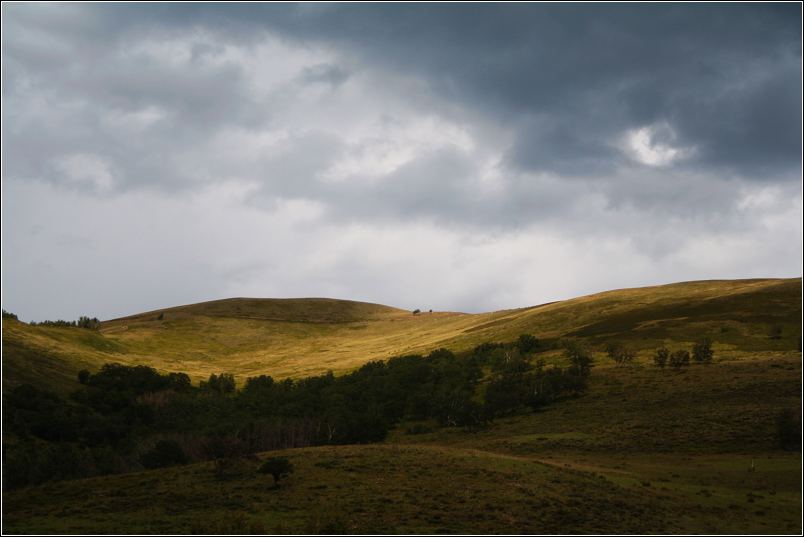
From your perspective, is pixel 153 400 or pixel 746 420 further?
pixel 153 400

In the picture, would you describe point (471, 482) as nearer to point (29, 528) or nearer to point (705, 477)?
point (705, 477)

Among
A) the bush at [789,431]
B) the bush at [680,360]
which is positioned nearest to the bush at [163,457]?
the bush at [789,431]

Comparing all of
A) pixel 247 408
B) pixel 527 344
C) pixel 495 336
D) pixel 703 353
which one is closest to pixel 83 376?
pixel 247 408

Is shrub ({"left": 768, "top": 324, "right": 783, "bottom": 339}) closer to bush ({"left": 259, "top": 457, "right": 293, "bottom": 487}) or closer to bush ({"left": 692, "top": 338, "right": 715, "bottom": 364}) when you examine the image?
bush ({"left": 692, "top": 338, "right": 715, "bottom": 364})

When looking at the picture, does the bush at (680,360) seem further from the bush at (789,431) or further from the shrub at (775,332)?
the bush at (789,431)

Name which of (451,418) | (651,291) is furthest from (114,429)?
(651,291)

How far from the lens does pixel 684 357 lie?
9338 cm

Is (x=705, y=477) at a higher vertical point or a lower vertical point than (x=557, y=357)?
lower

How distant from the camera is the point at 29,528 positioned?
3675 cm

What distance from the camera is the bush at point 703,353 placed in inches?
3678

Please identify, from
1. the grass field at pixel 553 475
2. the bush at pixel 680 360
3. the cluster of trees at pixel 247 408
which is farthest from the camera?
the bush at pixel 680 360

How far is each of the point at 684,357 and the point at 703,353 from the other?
3.39 meters

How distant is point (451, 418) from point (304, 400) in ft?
111

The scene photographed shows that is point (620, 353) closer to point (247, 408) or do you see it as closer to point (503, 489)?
point (503, 489)
